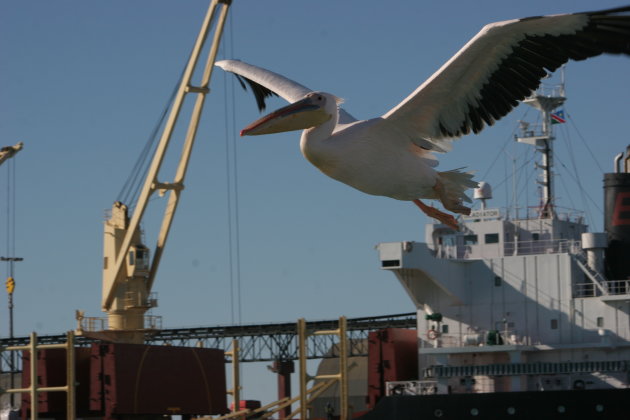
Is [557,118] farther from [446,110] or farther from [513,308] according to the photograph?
[446,110]

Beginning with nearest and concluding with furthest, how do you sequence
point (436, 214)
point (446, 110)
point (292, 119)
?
point (292, 119)
point (446, 110)
point (436, 214)

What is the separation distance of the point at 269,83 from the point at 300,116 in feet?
18.2

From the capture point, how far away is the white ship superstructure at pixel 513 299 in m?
49.2

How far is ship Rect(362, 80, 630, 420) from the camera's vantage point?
47.9 meters

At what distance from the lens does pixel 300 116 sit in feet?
47.1

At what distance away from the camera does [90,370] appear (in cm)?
5272

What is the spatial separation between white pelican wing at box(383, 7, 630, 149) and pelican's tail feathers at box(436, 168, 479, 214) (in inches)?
17.2

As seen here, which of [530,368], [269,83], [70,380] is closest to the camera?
[269,83]

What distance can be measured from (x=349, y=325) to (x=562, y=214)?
3415 cm

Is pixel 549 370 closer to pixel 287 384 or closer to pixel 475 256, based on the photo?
pixel 475 256

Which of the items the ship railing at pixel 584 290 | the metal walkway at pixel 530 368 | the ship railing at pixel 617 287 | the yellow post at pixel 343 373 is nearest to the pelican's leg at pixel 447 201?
the metal walkway at pixel 530 368

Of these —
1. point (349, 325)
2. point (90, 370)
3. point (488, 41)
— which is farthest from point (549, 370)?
point (349, 325)

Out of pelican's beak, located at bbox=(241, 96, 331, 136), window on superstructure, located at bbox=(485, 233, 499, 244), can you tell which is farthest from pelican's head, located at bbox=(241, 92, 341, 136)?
window on superstructure, located at bbox=(485, 233, 499, 244)

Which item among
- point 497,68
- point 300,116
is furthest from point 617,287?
point 300,116
